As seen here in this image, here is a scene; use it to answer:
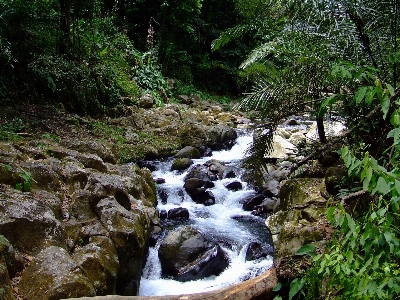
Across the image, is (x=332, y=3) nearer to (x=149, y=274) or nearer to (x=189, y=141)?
(x=149, y=274)

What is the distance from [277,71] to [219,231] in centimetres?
318

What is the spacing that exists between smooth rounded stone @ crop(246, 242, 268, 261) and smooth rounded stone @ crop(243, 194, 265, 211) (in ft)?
5.83

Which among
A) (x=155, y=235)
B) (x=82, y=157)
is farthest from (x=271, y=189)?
(x=82, y=157)

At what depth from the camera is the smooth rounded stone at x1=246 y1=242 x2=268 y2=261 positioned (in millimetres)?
5969

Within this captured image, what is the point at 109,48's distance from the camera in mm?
13602

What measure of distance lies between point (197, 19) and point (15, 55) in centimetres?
1257

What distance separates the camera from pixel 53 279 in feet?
10.7

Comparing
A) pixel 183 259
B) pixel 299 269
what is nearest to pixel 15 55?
pixel 183 259

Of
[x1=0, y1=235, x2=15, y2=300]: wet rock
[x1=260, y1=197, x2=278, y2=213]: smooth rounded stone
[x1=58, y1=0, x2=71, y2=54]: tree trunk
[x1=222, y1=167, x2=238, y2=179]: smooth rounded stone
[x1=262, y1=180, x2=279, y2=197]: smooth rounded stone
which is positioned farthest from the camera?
[x1=58, y1=0, x2=71, y2=54]: tree trunk

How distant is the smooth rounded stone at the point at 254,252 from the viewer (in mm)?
5969

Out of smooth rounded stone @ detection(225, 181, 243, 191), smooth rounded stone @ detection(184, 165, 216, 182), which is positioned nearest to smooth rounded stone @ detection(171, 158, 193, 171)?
smooth rounded stone @ detection(184, 165, 216, 182)

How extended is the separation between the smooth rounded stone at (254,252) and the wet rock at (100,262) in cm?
260

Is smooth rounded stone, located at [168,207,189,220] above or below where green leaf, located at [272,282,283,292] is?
below

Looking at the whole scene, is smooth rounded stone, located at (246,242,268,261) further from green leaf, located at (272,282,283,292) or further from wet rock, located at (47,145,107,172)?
green leaf, located at (272,282,283,292)
